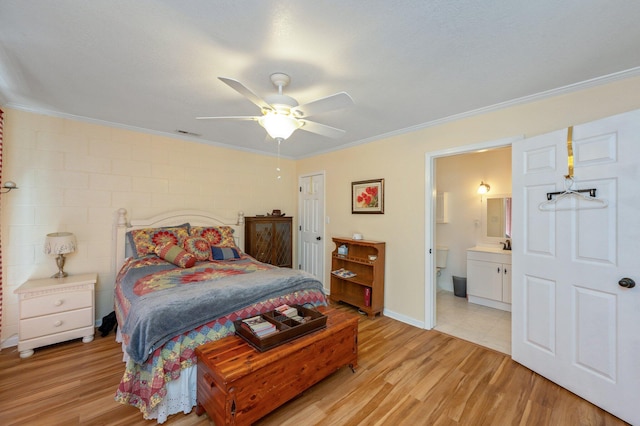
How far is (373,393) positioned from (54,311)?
3158 mm

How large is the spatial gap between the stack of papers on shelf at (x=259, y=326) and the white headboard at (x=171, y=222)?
7.61 feet

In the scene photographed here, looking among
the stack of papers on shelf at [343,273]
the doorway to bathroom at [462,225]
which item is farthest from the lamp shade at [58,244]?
the doorway to bathroom at [462,225]

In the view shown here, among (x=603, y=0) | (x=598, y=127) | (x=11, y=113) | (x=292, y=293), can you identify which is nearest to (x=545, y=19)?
(x=603, y=0)

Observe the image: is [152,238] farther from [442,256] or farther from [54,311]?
[442,256]

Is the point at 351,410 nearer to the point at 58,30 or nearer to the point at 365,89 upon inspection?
the point at 365,89

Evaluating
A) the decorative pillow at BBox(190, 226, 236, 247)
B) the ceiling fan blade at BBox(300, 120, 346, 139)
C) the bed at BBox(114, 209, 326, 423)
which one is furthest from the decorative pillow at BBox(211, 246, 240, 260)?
the ceiling fan blade at BBox(300, 120, 346, 139)

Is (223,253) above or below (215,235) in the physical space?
below

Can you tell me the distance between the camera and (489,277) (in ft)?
12.7

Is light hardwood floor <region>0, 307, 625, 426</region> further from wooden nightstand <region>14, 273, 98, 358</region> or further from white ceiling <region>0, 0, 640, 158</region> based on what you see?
white ceiling <region>0, 0, 640, 158</region>

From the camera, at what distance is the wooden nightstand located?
2467 millimetres

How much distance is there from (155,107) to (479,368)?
13.5 feet

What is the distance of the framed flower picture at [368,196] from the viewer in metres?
3.70

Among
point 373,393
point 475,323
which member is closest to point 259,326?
point 373,393

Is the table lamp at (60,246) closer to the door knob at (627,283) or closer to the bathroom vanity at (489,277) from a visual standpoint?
the door knob at (627,283)
